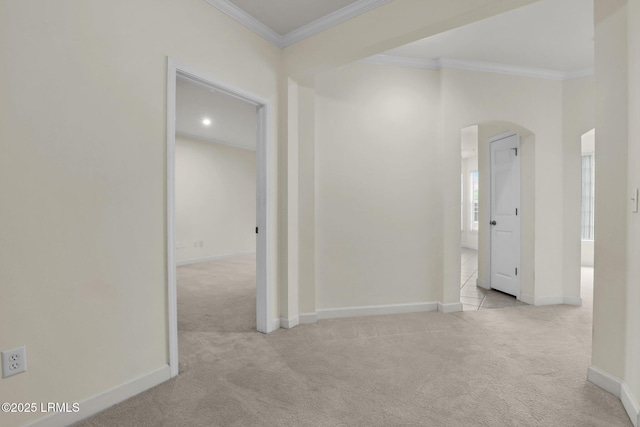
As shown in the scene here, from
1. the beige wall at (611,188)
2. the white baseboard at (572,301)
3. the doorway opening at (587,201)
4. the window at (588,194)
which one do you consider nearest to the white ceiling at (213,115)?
the beige wall at (611,188)

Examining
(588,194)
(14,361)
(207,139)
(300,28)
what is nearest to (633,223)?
(300,28)

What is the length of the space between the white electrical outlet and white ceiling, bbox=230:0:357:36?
8.46ft

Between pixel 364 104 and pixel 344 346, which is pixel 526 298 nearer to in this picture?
pixel 344 346

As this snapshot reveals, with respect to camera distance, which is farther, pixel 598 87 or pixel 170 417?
pixel 598 87

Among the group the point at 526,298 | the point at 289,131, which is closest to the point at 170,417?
the point at 289,131

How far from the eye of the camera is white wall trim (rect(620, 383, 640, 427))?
5.19ft

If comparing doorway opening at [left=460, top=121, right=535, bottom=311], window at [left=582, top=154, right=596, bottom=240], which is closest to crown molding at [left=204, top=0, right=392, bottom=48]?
doorway opening at [left=460, top=121, right=535, bottom=311]

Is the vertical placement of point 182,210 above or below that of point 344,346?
above

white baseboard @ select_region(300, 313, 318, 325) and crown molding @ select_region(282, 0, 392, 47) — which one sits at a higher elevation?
crown molding @ select_region(282, 0, 392, 47)

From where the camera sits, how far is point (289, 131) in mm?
2973

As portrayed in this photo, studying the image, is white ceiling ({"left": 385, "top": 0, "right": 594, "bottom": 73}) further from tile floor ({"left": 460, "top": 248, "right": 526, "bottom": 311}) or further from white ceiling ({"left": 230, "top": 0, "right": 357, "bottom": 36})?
tile floor ({"left": 460, "top": 248, "right": 526, "bottom": 311})

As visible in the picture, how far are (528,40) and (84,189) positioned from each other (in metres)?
3.91

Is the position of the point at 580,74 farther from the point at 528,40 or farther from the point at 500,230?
the point at 500,230

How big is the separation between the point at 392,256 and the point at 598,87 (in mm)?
2145
